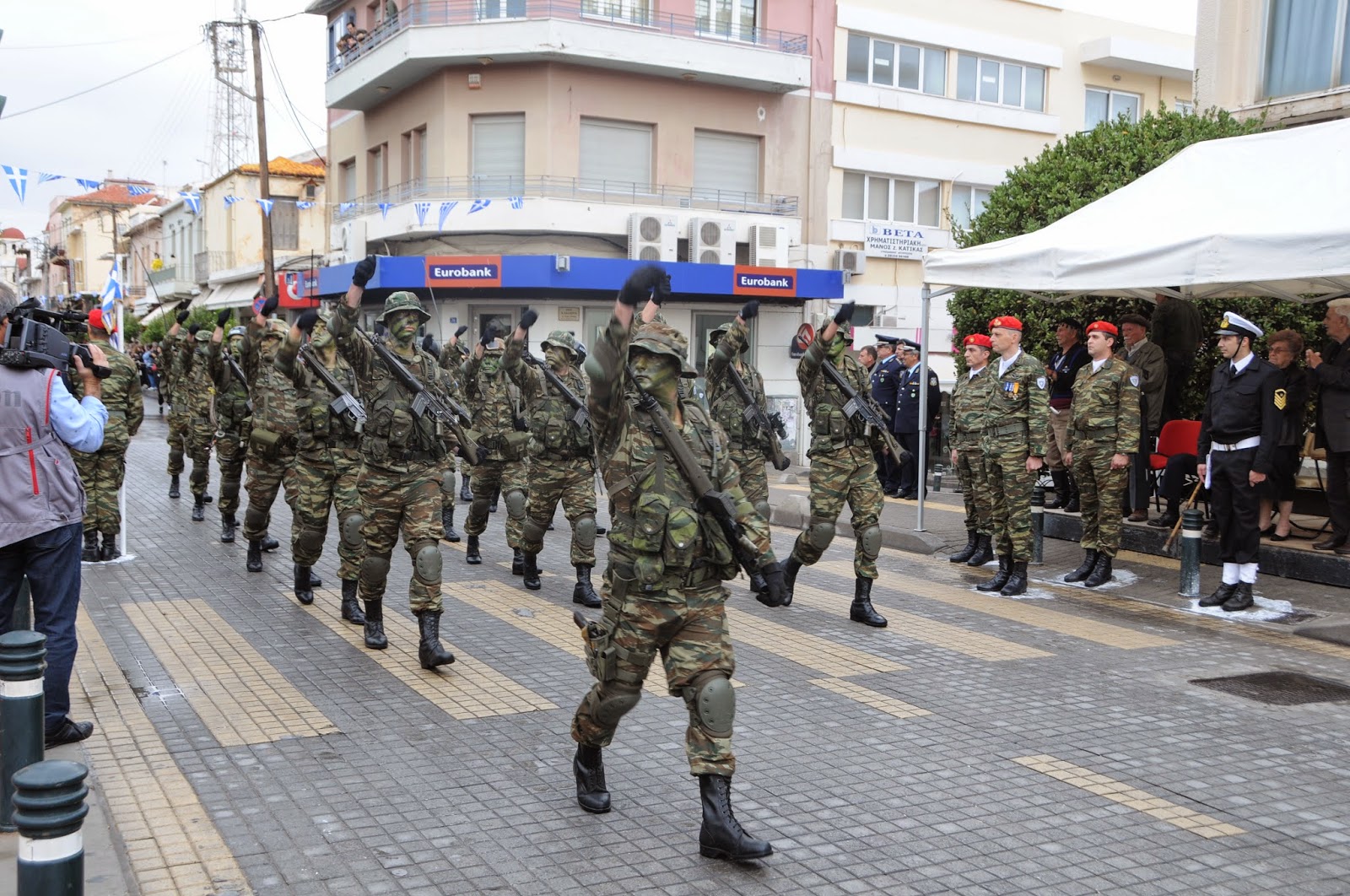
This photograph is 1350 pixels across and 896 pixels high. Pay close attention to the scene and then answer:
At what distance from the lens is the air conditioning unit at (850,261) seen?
1112 inches

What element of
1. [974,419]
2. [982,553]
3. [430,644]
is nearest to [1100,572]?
[982,553]

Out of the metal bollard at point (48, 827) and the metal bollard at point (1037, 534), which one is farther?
the metal bollard at point (1037, 534)

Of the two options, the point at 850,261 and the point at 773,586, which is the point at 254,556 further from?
the point at 850,261

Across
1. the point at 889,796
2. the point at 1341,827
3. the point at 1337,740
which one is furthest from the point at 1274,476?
the point at 889,796

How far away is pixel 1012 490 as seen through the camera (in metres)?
9.29

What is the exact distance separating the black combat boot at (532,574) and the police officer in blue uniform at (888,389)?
7.94 metres

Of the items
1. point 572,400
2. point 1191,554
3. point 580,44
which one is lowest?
point 1191,554

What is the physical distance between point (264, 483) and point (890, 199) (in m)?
22.2

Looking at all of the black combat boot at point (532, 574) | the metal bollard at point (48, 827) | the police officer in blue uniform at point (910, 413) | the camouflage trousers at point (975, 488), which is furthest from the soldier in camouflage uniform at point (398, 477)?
the police officer in blue uniform at point (910, 413)

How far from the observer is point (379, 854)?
→ 4.29 m

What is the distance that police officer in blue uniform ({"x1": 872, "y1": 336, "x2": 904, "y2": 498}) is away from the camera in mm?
16531

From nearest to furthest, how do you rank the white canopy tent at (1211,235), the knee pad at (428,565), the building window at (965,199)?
the knee pad at (428,565)
the white canopy tent at (1211,235)
the building window at (965,199)

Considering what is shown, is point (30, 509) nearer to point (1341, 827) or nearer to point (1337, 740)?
point (1341, 827)

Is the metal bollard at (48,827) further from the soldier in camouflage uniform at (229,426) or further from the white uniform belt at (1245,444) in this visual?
the soldier in camouflage uniform at (229,426)
